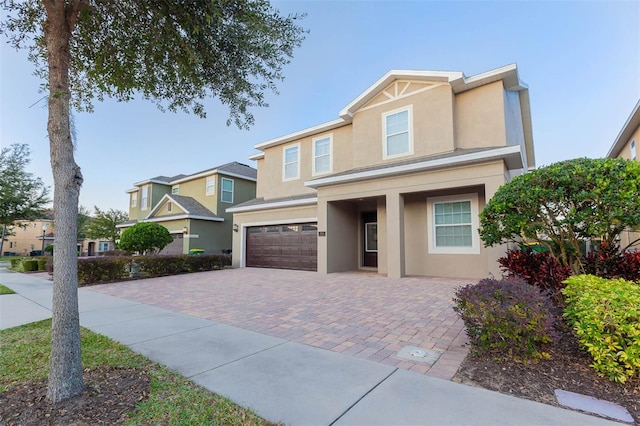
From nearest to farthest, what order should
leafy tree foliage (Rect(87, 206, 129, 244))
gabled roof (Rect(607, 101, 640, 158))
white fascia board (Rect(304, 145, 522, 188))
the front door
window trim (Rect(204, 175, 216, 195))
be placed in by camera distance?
white fascia board (Rect(304, 145, 522, 188))
gabled roof (Rect(607, 101, 640, 158))
the front door
window trim (Rect(204, 175, 216, 195))
leafy tree foliage (Rect(87, 206, 129, 244))

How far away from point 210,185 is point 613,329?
844 inches

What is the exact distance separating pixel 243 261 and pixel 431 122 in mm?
11413

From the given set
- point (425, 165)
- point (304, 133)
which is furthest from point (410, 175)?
point (304, 133)

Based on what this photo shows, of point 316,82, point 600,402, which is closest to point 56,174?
point 600,402

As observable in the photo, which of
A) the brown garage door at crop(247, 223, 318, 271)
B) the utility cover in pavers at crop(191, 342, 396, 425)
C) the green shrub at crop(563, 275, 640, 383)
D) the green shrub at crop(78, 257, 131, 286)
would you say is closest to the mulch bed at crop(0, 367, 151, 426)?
the utility cover in pavers at crop(191, 342, 396, 425)

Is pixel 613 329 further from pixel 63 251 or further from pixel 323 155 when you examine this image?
pixel 323 155

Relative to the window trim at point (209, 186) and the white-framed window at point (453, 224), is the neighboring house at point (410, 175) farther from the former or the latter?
the window trim at point (209, 186)

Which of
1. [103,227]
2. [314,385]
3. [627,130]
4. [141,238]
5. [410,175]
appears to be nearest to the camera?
[314,385]

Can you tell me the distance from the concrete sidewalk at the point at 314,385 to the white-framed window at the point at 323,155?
10287 mm

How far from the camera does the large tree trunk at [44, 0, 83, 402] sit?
2.89m

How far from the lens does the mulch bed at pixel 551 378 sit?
2.77m

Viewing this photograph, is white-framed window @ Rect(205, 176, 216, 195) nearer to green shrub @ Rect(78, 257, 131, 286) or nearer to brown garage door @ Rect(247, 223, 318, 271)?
brown garage door @ Rect(247, 223, 318, 271)

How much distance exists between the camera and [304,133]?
1504 cm

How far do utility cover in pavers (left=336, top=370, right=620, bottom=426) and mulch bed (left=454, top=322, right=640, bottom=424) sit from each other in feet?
0.67
